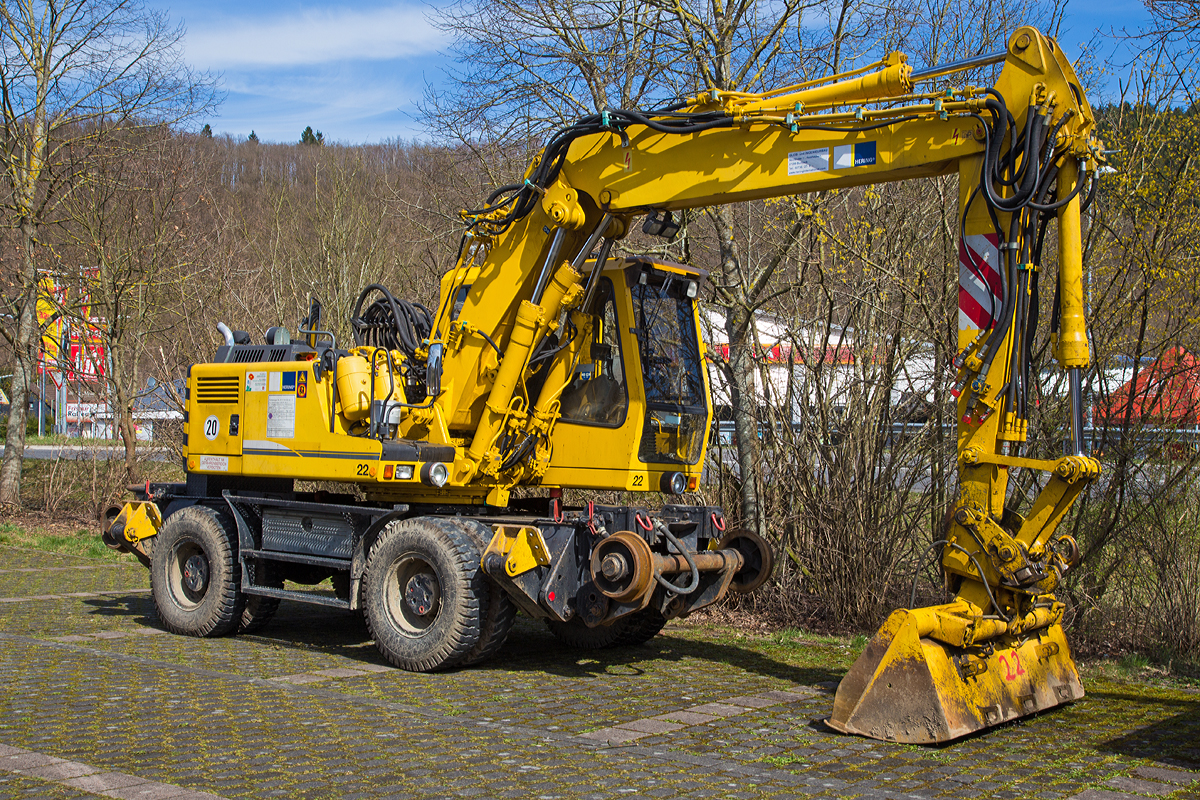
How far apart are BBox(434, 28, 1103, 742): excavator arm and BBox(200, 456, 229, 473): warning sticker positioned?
4.18 m

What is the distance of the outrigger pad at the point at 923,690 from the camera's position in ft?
20.0

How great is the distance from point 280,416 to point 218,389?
864 millimetres

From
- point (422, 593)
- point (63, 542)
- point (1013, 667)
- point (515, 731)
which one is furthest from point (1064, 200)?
point (63, 542)

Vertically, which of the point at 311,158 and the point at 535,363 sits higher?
the point at 311,158

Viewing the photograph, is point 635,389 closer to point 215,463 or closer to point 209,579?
point 215,463

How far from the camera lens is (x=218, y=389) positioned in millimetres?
9867

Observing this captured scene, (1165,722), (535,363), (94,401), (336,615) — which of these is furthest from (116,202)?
(1165,722)

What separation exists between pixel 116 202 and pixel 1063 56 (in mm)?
15235

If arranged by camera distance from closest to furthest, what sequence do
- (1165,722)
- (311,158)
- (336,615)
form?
(1165,722), (336,615), (311,158)

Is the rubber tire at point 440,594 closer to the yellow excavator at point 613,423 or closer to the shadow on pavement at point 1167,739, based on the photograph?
the yellow excavator at point 613,423

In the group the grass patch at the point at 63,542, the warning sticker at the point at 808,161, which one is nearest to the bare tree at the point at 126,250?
the grass patch at the point at 63,542

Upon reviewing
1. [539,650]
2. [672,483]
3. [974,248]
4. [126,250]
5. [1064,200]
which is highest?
[126,250]

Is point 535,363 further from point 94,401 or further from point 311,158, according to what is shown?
point 311,158

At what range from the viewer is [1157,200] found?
8500 mm
